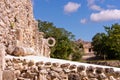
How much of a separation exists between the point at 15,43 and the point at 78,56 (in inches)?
1694

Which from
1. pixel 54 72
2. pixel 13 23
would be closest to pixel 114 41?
pixel 13 23

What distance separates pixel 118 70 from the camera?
7219 mm

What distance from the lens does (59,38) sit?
47000mm

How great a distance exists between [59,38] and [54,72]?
3962 centimetres

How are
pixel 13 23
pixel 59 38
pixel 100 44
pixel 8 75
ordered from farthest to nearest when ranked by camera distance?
pixel 100 44
pixel 59 38
pixel 13 23
pixel 8 75

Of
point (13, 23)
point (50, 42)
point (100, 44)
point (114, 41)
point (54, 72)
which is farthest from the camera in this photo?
point (100, 44)

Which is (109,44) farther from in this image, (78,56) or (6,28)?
(6,28)

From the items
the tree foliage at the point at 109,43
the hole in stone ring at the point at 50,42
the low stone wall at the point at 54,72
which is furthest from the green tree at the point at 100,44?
the low stone wall at the point at 54,72

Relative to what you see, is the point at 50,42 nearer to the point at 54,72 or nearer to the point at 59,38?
the point at 54,72

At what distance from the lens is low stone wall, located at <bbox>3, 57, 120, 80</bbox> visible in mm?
7180

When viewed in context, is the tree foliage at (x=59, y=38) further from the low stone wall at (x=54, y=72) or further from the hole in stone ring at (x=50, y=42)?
the low stone wall at (x=54, y=72)

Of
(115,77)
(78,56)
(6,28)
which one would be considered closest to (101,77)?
(115,77)

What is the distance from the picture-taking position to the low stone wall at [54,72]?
7180 millimetres

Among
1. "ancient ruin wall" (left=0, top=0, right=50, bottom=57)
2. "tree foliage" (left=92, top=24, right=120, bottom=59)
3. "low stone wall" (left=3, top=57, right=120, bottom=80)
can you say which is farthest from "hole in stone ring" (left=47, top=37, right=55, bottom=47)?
"tree foliage" (left=92, top=24, right=120, bottom=59)
